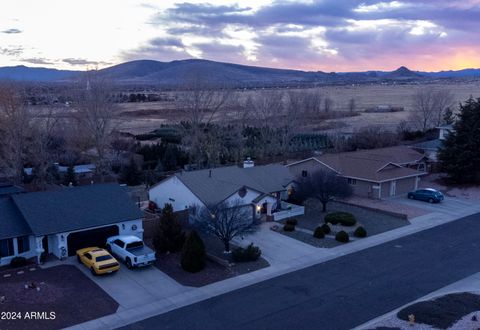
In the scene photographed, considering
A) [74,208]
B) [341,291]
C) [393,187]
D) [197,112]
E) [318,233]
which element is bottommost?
[341,291]

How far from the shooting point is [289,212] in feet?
110

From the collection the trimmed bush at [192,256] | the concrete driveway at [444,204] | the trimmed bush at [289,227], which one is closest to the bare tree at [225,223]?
the trimmed bush at [192,256]

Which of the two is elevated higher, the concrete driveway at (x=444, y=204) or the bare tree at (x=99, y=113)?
the bare tree at (x=99, y=113)

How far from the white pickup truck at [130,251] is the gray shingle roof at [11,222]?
14.6 feet

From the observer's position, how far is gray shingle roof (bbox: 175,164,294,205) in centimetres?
3141

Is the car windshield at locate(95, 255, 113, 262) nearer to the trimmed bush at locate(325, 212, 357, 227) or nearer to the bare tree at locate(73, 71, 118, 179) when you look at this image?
Answer: the trimmed bush at locate(325, 212, 357, 227)

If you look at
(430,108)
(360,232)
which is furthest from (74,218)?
(430,108)

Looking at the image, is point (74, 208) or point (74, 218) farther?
point (74, 208)

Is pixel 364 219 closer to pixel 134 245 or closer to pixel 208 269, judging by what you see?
pixel 208 269

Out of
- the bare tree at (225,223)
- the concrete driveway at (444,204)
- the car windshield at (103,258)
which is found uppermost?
the bare tree at (225,223)

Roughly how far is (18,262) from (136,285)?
6921mm

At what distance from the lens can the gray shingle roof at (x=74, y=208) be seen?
24.5m

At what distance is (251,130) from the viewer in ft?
248

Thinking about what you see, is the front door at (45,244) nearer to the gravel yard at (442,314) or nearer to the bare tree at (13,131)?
the gravel yard at (442,314)
